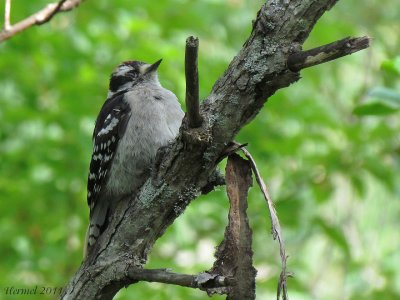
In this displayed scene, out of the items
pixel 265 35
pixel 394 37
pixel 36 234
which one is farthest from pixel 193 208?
pixel 394 37

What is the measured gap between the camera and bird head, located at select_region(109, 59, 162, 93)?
17.0 ft

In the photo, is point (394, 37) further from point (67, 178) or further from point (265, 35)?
point (265, 35)

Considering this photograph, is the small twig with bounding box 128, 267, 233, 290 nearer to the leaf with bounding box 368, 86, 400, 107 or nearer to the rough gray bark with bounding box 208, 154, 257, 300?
the rough gray bark with bounding box 208, 154, 257, 300

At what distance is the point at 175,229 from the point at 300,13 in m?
3.07

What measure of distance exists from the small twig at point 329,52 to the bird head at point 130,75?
275 centimetres

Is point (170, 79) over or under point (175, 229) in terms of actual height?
over

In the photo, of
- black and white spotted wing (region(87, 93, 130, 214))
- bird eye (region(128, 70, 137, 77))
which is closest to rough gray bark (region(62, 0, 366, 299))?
black and white spotted wing (region(87, 93, 130, 214))

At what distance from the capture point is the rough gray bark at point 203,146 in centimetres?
257

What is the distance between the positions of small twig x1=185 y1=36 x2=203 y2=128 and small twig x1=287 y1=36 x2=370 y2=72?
17.0 inches

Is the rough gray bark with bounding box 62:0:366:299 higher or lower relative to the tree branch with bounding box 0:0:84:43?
lower

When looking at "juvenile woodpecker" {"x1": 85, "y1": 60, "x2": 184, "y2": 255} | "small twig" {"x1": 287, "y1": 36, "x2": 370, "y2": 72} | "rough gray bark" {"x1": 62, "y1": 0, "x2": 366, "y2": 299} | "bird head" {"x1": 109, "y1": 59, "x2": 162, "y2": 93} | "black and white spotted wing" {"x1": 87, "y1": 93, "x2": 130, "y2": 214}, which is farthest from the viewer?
"bird head" {"x1": 109, "y1": 59, "x2": 162, "y2": 93}

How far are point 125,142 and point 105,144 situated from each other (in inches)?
7.3

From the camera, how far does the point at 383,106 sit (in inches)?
120

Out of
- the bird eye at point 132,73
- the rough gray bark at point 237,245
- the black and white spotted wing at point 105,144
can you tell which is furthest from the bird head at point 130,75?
the rough gray bark at point 237,245
